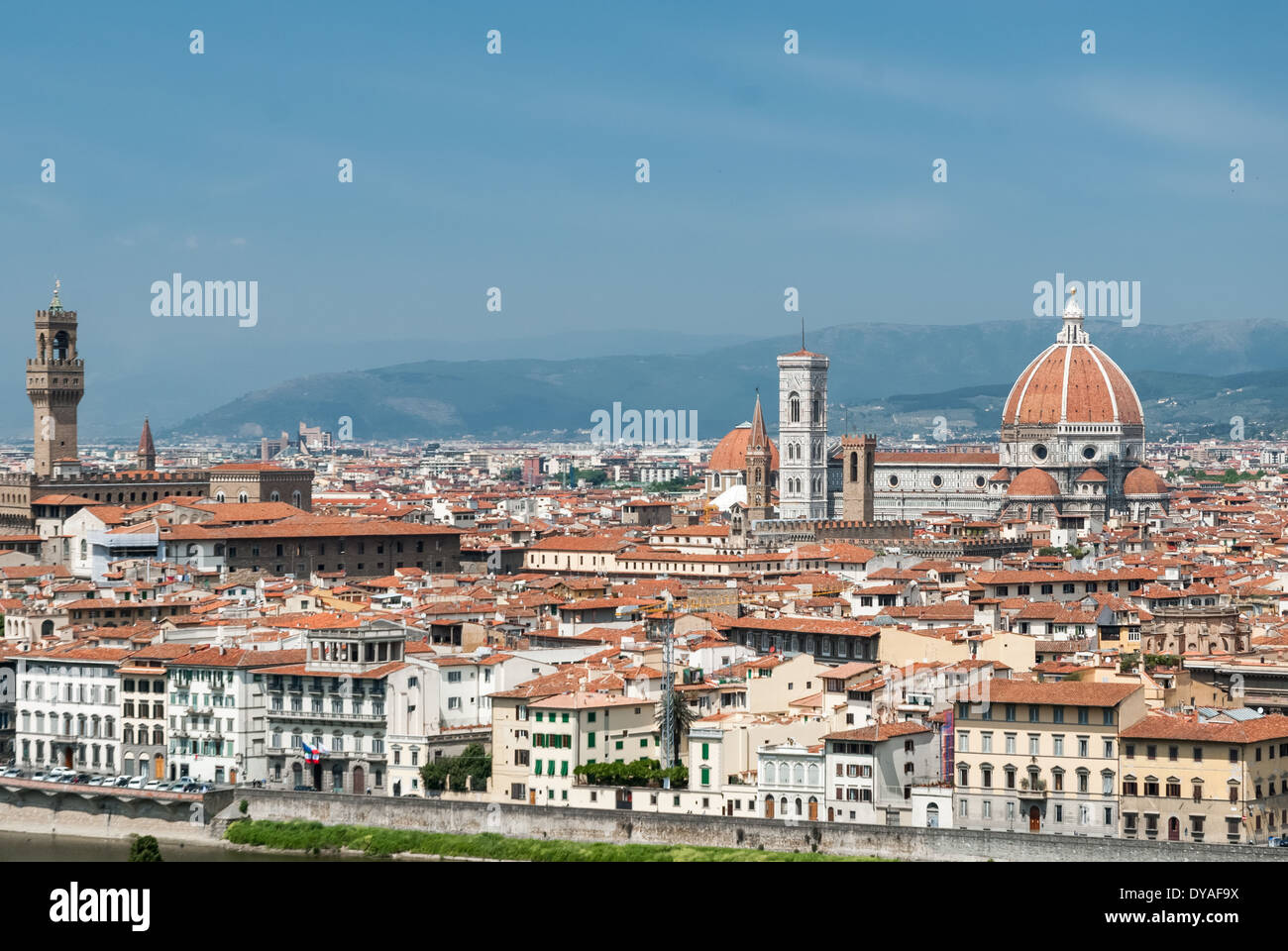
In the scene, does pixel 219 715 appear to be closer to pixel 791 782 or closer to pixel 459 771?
pixel 459 771

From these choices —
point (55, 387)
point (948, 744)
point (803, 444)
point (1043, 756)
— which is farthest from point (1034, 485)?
point (1043, 756)

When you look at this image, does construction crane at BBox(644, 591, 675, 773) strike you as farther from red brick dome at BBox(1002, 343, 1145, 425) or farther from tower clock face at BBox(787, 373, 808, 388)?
red brick dome at BBox(1002, 343, 1145, 425)

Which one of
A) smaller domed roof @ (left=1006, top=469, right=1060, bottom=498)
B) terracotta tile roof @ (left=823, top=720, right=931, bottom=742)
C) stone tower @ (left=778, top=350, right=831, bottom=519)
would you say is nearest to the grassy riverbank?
terracotta tile roof @ (left=823, top=720, right=931, bottom=742)

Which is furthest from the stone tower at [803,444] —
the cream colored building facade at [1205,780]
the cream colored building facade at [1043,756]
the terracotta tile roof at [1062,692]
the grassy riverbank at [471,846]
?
the cream colored building facade at [1205,780]
